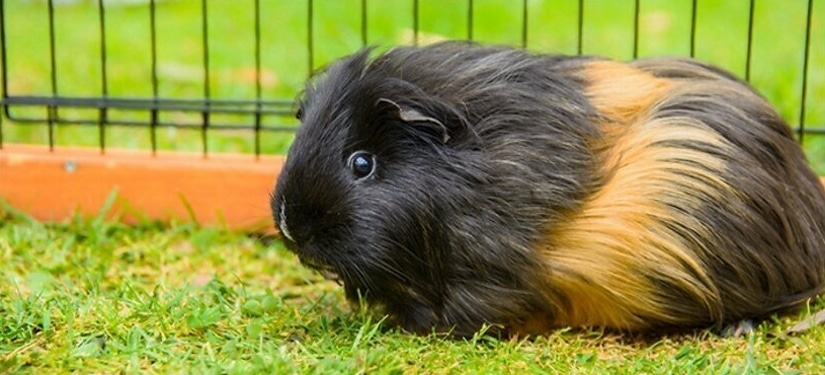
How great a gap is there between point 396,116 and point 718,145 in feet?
2.44

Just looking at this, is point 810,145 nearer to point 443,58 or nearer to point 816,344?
point 816,344

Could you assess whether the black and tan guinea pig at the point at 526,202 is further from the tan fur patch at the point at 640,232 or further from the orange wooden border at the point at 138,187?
the orange wooden border at the point at 138,187


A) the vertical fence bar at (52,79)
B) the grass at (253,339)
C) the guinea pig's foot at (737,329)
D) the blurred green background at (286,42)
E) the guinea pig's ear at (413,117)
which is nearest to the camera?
the grass at (253,339)

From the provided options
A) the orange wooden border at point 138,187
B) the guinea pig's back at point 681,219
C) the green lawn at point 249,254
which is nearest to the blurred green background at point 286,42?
the green lawn at point 249,254

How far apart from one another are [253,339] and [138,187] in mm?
1170

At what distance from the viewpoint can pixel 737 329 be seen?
9.04 ft

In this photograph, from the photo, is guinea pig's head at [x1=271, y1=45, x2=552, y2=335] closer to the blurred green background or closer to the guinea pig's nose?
the guinea pig's nose

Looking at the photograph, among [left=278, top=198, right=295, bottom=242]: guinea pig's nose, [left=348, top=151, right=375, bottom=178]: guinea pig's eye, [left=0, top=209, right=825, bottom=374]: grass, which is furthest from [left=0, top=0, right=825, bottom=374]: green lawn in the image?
[left=348, top=151, right=375, bottom=178]: guinea pig's eye

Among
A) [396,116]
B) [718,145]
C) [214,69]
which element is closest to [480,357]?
[396,116]

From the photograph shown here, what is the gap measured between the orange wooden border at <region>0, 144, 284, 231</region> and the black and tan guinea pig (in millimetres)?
888

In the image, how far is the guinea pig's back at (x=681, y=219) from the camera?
261 cm

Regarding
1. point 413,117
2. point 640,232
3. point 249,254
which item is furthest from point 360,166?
point 249,254

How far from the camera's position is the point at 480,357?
2.56 m

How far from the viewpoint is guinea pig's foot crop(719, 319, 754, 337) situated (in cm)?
275
